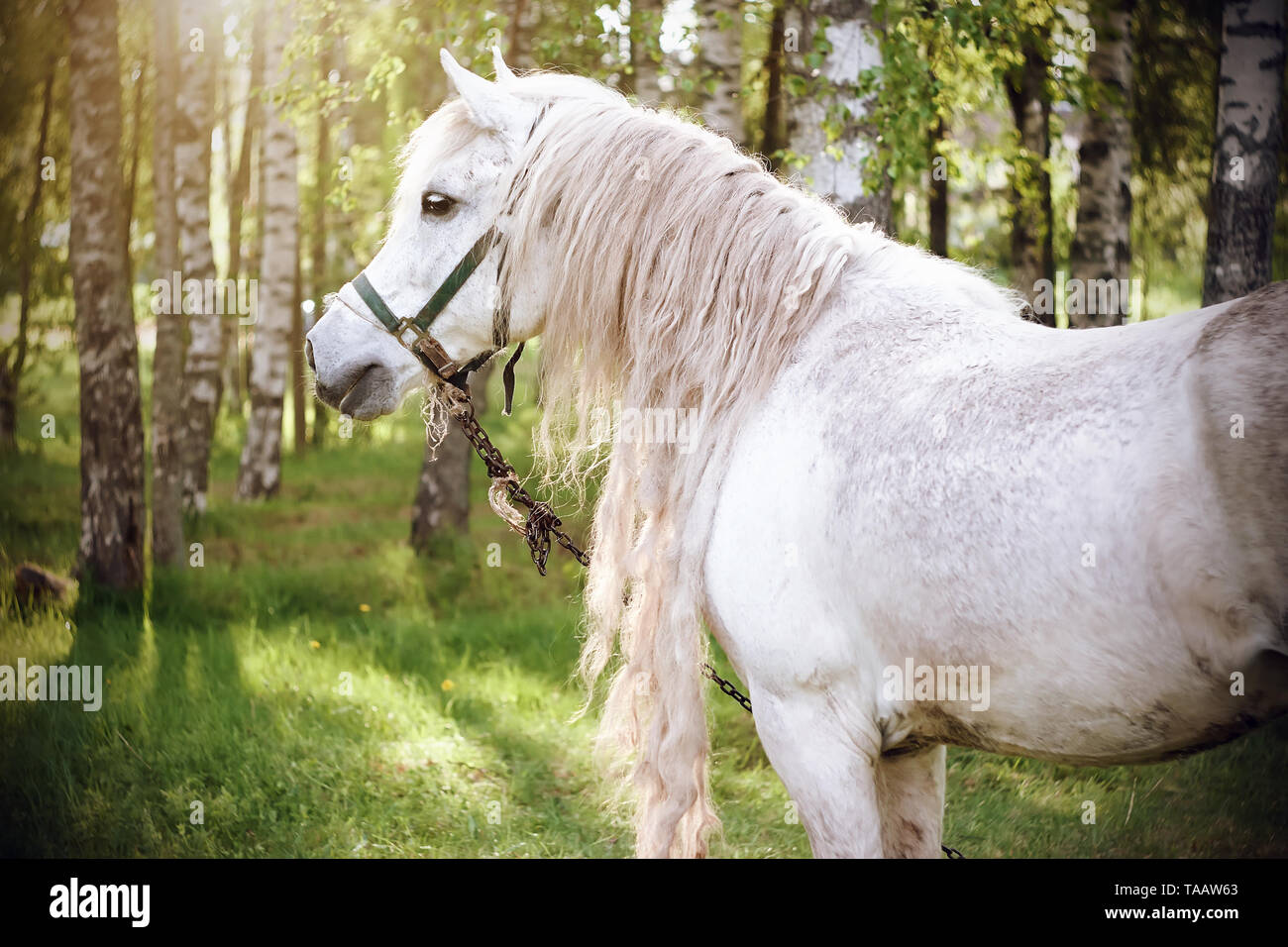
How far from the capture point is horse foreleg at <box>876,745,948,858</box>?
2420 mm

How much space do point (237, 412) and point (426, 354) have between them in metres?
15.4

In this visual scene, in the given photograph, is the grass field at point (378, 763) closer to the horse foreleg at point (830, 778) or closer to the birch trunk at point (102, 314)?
the birch trunk at point (102, 314)

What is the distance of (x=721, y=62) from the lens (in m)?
6.03

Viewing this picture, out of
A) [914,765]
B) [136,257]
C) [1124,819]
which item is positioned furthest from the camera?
[136,257]

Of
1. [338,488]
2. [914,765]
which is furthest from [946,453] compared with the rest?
[338,488]

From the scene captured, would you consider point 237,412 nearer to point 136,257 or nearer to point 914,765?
point 136,257

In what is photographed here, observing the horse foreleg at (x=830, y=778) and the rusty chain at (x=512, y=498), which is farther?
the rusty chain at (x=512, y=498)

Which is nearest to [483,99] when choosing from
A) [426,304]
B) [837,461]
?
[426,304]

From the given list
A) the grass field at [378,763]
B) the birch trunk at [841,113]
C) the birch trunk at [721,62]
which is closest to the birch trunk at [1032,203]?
the birch trunk at [721,62]

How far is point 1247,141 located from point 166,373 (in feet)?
22.9

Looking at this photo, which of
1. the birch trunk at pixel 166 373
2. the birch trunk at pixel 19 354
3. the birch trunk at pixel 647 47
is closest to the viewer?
the birch trunk at pixel 647 47

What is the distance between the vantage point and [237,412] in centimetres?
→ 1648

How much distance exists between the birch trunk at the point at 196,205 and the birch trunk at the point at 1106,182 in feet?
21.3

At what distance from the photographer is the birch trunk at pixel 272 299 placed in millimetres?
9234
